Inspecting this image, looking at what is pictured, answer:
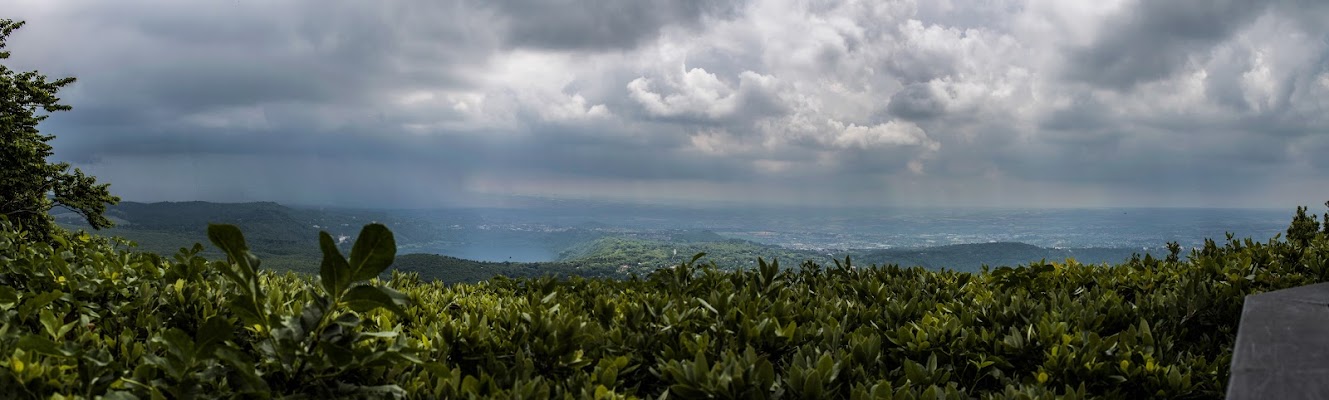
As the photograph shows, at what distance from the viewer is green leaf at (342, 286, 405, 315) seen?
6.97 ft

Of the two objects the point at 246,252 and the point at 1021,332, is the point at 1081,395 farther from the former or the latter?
the point at 246,252

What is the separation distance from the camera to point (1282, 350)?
10.2ft

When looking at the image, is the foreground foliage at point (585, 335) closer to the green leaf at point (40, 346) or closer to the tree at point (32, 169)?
the green leaf at point (40, 346)

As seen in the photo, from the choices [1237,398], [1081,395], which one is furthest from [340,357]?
[1237,398]

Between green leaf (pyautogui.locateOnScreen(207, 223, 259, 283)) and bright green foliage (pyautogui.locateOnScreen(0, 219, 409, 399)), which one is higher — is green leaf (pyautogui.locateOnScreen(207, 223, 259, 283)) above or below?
above

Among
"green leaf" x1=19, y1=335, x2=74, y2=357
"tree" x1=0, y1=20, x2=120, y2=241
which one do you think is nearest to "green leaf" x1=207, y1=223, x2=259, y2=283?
"green leaf" x1=19, y1=335, x2=74, y2=357

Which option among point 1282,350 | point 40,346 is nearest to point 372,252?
point 40,346

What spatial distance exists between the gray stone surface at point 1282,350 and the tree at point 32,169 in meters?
15.2

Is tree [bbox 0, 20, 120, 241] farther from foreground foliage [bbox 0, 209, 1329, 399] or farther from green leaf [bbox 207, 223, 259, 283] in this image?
green leaf [bbox 207, 223, 259, 283]

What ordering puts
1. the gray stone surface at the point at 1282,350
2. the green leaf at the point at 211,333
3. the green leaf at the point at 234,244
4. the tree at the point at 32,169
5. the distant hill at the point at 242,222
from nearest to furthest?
1. the green leaf at the point at 234,244
2. the green leaf at the point at 211,333
3. the gray stone surface at the point at 1282,350
4. the tree at the point at 32,169
5. the distant hill at the point at 242,222

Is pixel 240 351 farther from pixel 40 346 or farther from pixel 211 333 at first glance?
pixel 40 346

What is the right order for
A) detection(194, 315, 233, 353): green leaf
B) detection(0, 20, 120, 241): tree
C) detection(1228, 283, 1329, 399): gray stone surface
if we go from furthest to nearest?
1. detection(0, 20, 120, 241): tree
2. detection(1228, 283, 1329, 399): gray stone surface
3. detection(194, 315, 233, 353): green leaf

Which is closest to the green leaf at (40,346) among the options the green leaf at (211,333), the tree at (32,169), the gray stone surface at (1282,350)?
the green leaf at (211,333)

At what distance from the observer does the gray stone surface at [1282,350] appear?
272 centimetres
